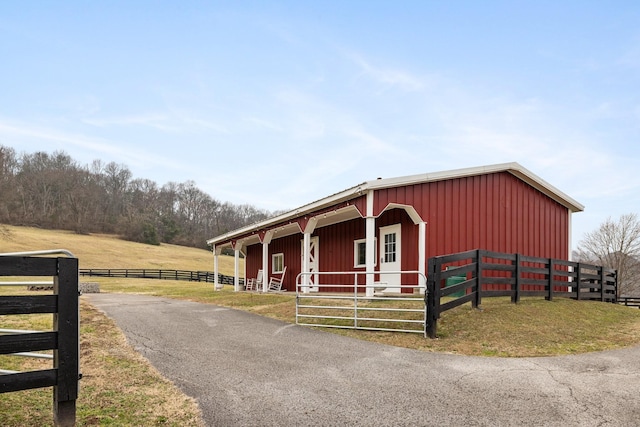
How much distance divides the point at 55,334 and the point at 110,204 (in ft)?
262

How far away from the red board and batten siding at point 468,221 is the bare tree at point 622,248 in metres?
23.1

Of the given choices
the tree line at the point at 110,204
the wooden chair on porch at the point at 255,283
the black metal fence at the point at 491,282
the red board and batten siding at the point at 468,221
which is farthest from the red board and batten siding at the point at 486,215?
the tree line at the point at 110,204

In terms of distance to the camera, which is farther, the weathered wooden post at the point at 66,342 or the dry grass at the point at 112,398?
the dry grass at the point at 112,398

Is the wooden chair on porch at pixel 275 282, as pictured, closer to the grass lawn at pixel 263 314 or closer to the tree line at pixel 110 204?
the grass lawn at pixel 263 314

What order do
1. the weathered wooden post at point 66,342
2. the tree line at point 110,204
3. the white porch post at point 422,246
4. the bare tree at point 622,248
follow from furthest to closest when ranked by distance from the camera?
the tree line at point 110,204
the bare tree at point 622,248
the white porch post at point 422,246
the weathered wooden post at point 66,342

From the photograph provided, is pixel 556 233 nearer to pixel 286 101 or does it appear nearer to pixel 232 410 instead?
pixel 286 101

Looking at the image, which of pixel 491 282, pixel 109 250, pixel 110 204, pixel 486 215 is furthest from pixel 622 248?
pixel 110 204

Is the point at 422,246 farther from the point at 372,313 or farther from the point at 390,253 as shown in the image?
the point at 372,313

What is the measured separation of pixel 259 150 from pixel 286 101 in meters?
9.53

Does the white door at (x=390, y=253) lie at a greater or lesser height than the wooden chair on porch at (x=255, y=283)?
greater

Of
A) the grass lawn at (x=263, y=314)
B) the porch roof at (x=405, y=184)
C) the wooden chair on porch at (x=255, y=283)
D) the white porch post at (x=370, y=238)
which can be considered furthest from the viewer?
the wooden chair on porch at (x=255, y=283)

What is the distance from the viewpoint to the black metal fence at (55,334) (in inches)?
133

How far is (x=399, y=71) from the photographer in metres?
16.2

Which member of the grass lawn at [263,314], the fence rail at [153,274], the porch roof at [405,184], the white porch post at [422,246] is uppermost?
the porch roof at [405,184]
